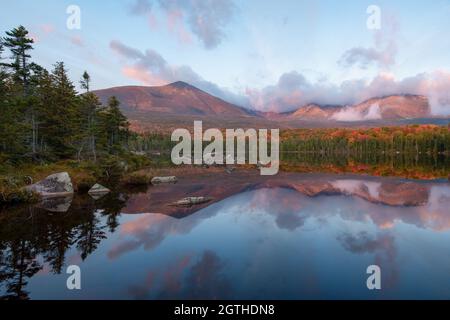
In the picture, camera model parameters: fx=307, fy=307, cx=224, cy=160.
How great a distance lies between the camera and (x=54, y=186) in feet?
114

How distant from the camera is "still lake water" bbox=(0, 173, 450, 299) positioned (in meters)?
13.2

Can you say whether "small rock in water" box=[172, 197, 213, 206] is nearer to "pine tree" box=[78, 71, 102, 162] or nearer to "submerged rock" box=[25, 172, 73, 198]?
"submerged rock" box=[25, 172, 73, 198]

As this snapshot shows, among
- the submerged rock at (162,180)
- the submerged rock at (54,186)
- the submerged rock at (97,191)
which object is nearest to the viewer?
the submerged rock at (54,186)

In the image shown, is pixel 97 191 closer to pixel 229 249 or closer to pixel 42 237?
pixel 42 237

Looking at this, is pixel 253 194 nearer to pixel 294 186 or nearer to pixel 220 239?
pixel 294 186

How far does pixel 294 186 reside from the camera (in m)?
45.5

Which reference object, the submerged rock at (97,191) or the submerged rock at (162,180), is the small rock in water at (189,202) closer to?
the submerged rock at (97,191)

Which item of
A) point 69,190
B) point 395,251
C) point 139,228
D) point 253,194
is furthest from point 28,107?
point 395,251

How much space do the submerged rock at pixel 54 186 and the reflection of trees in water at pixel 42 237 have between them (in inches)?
207

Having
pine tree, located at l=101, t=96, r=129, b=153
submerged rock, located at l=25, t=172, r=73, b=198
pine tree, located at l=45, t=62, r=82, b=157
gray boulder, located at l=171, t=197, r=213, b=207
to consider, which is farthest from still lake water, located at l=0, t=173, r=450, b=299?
pine tree, located at l=101, t=96, r=129, b=153

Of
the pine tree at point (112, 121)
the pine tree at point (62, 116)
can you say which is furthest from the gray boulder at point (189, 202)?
the pine tree at point (112, 121)

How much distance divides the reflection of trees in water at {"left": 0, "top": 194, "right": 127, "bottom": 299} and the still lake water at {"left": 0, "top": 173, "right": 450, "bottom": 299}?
0.07 meters

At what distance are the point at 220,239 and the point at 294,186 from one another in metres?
27.0

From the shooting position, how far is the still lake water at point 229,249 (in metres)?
13.2
